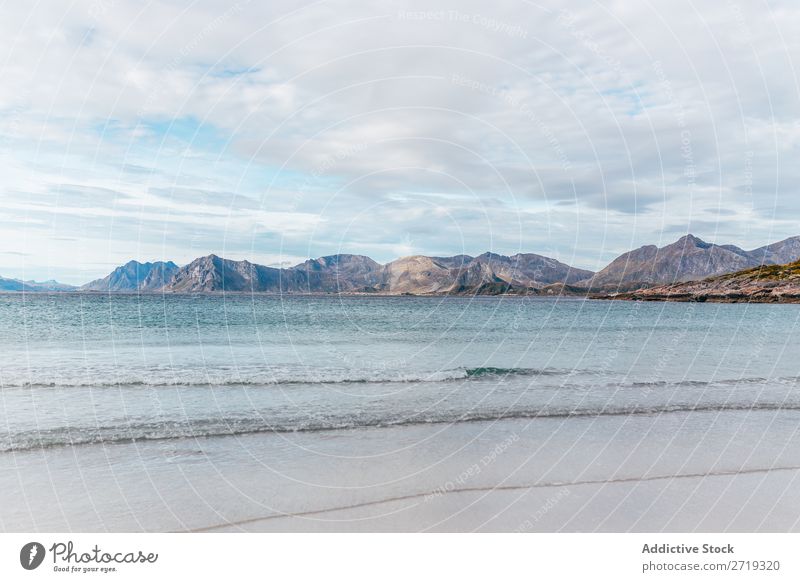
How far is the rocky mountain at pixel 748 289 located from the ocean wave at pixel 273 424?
523 feet

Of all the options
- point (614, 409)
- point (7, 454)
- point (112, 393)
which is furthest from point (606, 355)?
point (7, 454)

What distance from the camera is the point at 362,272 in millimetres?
188750

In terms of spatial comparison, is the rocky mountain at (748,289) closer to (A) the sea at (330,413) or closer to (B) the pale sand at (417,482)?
(A) the sea at (330,413)

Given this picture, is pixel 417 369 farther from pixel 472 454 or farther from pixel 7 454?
pixel 7 454

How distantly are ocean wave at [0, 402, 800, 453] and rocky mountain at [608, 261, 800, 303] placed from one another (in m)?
159

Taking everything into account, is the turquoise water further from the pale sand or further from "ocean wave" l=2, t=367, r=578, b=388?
the pale sand

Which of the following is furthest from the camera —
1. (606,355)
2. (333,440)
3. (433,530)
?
(606,355)

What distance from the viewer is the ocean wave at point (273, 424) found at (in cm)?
1345

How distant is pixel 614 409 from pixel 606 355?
18.8 metres

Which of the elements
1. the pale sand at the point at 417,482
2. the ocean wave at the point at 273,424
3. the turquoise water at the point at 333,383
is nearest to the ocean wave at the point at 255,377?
the turquoise water at the point at 333,383

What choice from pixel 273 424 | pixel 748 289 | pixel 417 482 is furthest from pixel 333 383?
pixel 748 289

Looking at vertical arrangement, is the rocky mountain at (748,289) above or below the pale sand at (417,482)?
above

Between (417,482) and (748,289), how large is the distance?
612ft

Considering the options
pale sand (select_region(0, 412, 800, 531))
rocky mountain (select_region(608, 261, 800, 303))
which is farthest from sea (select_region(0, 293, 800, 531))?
rocky mountain (select_region(608, 261, 800, 303))
